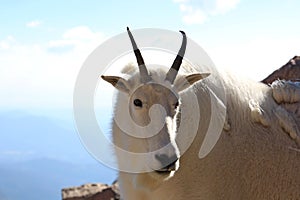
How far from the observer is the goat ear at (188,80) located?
219 inches

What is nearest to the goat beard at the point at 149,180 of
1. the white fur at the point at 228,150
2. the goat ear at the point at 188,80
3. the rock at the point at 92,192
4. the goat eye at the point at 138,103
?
the white fur at the point at 228,150

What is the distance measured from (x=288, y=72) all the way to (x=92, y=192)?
6.61 m

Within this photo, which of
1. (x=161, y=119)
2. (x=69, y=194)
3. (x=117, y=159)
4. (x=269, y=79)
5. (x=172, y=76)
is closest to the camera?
(x=161, y=119)

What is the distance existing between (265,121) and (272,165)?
0.51 meters

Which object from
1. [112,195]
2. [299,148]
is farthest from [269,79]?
[299,148]

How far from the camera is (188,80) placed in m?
5.60

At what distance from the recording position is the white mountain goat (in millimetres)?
5508

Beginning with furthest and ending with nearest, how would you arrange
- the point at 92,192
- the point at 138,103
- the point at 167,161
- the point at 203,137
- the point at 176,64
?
the point at 92,192
the point at 176,64
the point at 203,137
the point at 138,103
the point at 167,161

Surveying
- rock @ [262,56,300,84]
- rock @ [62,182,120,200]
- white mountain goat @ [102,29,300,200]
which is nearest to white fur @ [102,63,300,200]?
white mountain goat @ [102,29,300,200]

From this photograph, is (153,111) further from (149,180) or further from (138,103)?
(149,180)

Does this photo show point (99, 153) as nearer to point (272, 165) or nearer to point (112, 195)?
point (272, 165)

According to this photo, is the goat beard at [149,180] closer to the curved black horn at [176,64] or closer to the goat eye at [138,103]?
the goat eye at [138,103]

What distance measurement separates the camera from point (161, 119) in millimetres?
5289

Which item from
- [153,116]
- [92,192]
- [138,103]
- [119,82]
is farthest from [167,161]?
[92,192]
